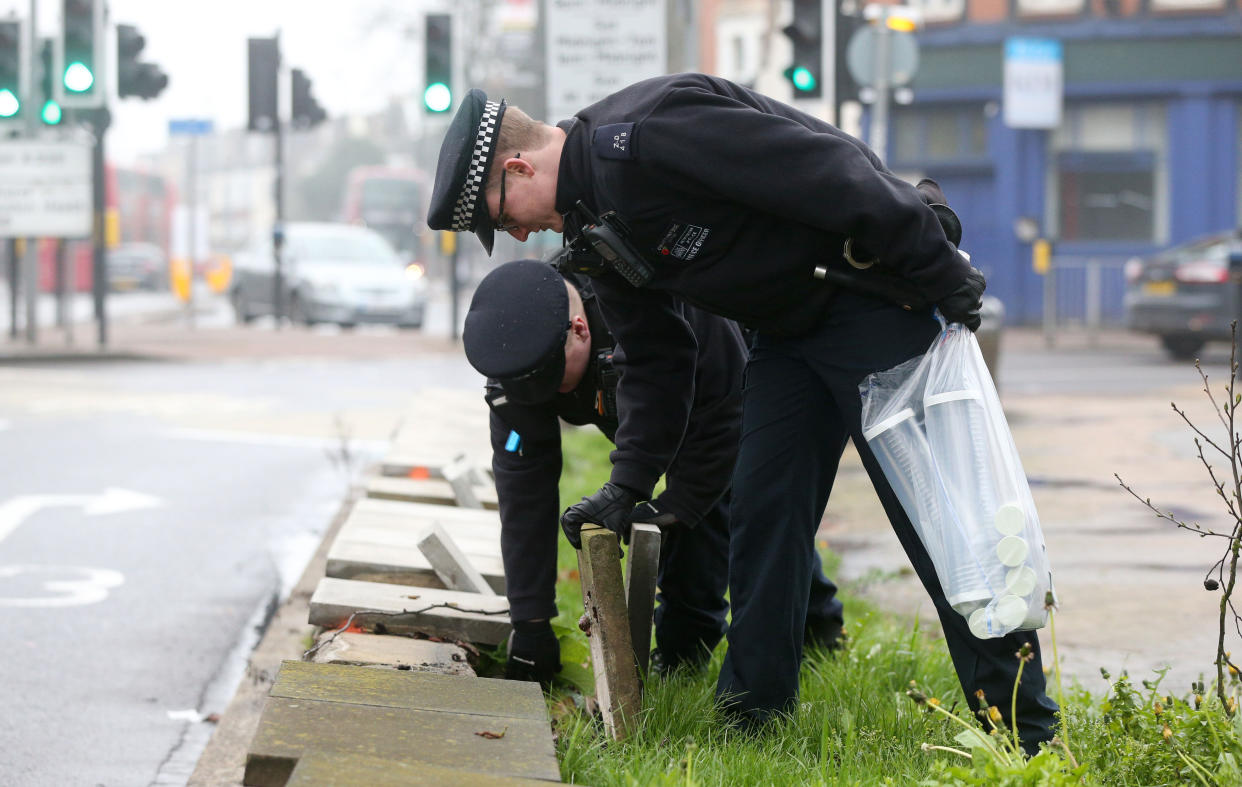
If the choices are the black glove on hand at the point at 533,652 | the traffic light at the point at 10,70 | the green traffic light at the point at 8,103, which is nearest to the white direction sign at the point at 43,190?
the traffic light at the point at 10,70

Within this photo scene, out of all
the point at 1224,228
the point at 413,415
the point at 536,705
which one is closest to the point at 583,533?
the point at 536,705

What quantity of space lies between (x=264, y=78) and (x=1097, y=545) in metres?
18.7

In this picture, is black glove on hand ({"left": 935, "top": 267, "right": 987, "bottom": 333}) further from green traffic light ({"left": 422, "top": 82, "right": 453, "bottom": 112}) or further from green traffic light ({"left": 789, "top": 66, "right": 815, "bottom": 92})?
green traffic light ({"left": 422, "top": 82, "right": 453, "bottom": 112})

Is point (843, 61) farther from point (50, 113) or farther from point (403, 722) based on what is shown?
point (403, 722)

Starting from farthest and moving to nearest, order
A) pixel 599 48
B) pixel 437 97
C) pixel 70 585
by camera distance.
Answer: pixel 437 97, pixel 599 48, pixel 70 585

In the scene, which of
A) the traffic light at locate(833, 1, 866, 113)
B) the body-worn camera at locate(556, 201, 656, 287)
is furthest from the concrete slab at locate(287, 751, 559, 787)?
the traffic light at locate(833, 1, 866, 113)

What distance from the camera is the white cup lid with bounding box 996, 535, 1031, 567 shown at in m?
3.16

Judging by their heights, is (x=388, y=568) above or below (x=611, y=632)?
below

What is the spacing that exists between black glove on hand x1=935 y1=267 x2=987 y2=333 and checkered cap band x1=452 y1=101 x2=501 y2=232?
102 centimetres

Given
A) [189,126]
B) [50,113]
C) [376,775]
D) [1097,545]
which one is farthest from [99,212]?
[376,775]

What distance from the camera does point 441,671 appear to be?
Answer: 391 cm

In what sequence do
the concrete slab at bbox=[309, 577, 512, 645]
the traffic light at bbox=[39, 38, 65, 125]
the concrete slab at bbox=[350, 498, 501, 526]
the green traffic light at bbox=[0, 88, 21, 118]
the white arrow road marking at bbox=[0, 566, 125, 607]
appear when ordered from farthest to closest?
the traffic light at bbox=[39, 38, 65, 125] < the green traffic light at bbox=[0, 88, 21, 118] < the white arrow road marking at bbox=[0, 566, 125, 607] < the concrete slab at bbox=[350, 498, 501, 526] < the concrete slab at bbox=[309, 577, 512, 645]

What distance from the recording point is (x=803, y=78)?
1201 centimetres

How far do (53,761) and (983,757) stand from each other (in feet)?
8.20
